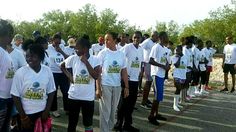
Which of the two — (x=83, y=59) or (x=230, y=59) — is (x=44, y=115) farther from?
(x=230, y=59)

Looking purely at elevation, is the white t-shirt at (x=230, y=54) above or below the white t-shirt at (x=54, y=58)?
above

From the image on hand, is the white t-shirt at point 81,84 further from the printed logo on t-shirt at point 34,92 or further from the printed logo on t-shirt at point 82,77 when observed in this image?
the printed logo on t-shirt at point 34,92

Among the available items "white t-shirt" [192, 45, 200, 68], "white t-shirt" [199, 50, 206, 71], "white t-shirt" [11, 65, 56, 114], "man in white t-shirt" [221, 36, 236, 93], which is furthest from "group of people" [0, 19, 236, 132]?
"man in white t-shirt" [221, 36, 236, 93]

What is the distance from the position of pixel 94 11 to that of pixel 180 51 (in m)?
53.8

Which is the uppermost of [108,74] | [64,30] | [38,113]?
[64,30]

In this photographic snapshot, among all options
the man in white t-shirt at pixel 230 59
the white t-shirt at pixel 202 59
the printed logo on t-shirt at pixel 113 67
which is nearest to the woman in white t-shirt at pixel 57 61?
the printed logo on t-shirt at pixel 113 67

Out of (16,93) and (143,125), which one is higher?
(16,93)

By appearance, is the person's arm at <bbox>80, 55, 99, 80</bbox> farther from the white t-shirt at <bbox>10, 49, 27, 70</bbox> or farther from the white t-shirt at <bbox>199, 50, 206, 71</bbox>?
the white t-shirt at <bbox>199, 50, 206, 71</bbox>

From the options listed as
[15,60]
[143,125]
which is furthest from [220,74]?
[15,60]

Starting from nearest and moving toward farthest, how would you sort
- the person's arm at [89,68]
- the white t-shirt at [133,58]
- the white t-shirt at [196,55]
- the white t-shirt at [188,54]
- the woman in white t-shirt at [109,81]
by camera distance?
the person's arm at [89,68]
the woman in white t-shirt at [109,81]
the white t-shirt at [133,58]
the white t-shirt at [188,54]
the white t-shirt at [196,55]

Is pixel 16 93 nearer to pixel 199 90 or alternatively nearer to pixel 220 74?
pixel 199 90

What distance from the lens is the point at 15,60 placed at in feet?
19.1

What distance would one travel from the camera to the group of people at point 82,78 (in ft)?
16.3

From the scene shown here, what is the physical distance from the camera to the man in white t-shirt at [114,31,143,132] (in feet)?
26.1
